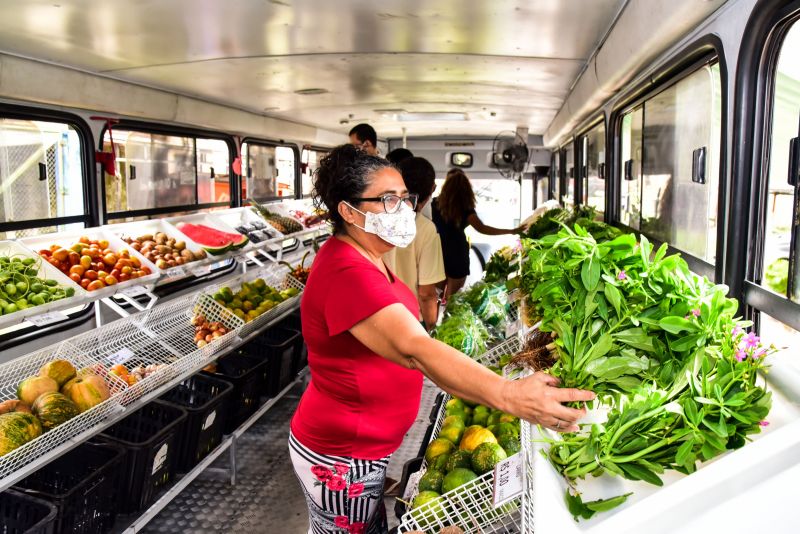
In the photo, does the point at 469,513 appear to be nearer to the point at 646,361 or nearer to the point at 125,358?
the point at 646,361

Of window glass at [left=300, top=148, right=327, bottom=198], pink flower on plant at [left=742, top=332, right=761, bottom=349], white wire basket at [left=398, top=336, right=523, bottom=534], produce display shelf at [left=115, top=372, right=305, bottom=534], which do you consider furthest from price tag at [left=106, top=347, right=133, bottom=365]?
window glass at [left=300, top=148, right=327, bottom=198]

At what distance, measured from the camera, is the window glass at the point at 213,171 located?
21.0 feet

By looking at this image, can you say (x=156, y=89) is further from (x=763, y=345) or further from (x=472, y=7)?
(x=763, y=345)

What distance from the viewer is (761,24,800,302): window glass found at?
187cm

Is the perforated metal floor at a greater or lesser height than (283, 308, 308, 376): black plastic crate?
lesser

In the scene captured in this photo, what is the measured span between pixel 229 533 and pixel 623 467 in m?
2.82

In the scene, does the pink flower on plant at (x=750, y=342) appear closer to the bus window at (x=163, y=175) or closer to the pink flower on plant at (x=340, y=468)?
the pink flower on plant at (x=340, y=468)

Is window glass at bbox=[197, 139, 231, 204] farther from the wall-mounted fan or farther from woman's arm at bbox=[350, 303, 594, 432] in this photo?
woman's arm at bbox=[350, 303, 594, 432]

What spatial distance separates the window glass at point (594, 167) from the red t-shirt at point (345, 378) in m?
3.68

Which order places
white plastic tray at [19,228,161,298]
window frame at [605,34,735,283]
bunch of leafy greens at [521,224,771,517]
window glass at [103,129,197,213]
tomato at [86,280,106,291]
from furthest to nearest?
1. window glass at [103,129,197,213]
2. white plastic tray at [19,228,161,298]
3. tomato at [86,280,106,291]
4. window frame at [605,34,735,283]
5. bunch of leafy greens at [521,224,771,517]

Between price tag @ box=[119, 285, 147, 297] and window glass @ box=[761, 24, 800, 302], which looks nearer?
window glass @ box=[761, 24, 800, 302]

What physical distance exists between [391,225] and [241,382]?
8.52 feet

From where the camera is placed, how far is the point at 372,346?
65.7 inches

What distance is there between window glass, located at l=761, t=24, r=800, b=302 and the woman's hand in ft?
2.94
